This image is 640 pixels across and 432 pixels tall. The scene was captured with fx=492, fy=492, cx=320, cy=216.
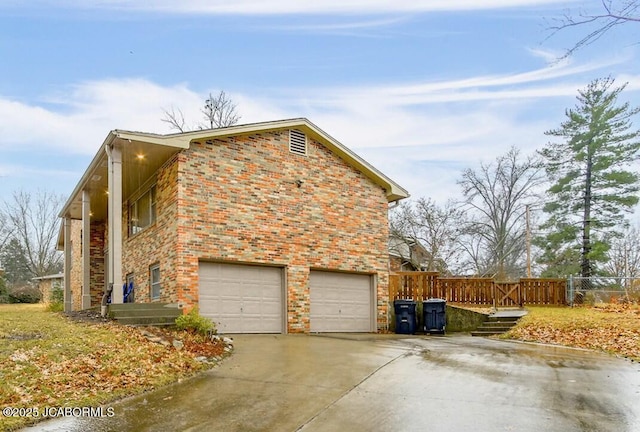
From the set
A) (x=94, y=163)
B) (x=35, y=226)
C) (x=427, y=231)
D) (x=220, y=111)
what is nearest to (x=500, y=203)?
(x=427, y=231)

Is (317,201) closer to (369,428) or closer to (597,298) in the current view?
(369,428)

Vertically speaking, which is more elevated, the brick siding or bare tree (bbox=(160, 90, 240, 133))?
bare tree (bbox=(160, 90, 240, 133))

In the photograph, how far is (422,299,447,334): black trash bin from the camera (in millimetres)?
16516

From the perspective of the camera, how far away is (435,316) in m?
16.6

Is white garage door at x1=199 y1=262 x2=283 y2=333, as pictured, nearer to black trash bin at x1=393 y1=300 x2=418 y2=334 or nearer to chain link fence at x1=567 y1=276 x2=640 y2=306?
black trash bin at x1=393 y1=300 x2=418 y2=334

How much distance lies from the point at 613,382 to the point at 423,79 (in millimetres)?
10048

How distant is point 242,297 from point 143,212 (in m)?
5.13

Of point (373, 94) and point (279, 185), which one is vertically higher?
point (373, 94)

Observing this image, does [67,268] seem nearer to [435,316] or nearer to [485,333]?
[435,316]

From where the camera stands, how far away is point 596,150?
88.6ft

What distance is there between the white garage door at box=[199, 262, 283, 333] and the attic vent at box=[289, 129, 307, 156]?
12.2ft

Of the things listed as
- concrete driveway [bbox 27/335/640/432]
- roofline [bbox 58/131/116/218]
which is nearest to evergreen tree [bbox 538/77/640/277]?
concrete driveway [bbox 27/335/640/432]

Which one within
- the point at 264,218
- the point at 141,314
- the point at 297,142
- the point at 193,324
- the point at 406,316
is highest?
the point at 297,142

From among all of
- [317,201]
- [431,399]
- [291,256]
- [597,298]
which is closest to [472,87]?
[317,201]
